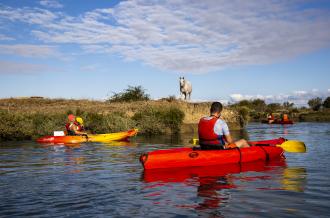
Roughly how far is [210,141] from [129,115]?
16.2 metres

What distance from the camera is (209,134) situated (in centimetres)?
991

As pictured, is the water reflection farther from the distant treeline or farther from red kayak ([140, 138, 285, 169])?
the distant treeline

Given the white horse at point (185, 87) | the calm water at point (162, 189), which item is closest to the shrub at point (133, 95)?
the white horse at point (185, 87)

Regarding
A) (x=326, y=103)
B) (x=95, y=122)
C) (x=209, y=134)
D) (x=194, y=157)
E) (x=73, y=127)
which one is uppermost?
(x=326, y=103)

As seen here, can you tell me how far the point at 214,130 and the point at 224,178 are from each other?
1.62m

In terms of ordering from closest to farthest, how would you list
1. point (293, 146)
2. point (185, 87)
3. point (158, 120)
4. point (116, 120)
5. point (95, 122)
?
point (293, 146)
point (116, 120)
point (95, 122)
point (158, 120)
point (185, 87)

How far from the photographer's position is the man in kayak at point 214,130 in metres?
9.80

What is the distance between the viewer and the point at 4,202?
639 centimetres

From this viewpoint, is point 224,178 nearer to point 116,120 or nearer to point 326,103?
point 116,120

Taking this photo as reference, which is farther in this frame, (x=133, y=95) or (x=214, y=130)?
(x=133, y=95)

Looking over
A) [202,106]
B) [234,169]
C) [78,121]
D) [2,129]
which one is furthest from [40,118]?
[234,169]

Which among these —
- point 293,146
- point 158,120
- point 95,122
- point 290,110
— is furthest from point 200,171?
point 290,110

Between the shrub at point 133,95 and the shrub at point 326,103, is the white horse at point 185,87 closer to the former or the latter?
the shrub at point 133,95

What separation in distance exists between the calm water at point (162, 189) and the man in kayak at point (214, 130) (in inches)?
25.0
